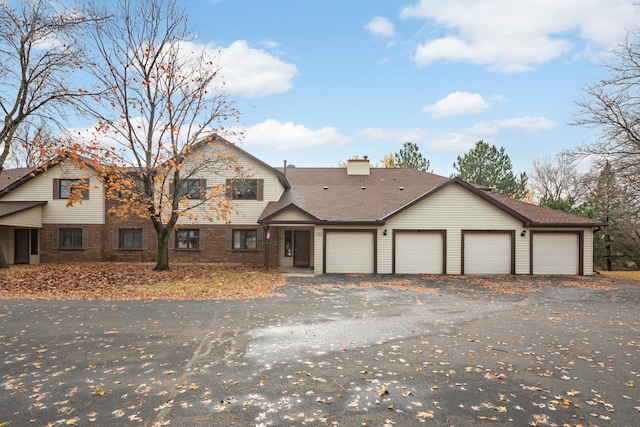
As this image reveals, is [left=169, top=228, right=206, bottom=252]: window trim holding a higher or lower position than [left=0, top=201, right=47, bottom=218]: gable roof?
lower

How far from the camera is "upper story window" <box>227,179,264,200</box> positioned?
22.1 metres

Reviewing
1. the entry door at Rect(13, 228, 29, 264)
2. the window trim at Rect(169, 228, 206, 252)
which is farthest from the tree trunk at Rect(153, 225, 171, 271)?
the entry door at Rect(13, 228, 29, 264)

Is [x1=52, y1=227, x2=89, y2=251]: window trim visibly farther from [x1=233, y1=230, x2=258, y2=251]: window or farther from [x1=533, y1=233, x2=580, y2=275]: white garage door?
[x1=533, y1=233, x2=580, y2=275]: white garage door

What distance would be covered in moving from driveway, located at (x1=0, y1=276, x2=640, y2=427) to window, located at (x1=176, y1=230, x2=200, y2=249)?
1180 centimetres

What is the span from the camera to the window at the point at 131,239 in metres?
22.8

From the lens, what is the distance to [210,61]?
18.5 metres

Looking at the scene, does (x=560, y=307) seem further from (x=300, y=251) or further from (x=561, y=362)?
(x=300, y=251)

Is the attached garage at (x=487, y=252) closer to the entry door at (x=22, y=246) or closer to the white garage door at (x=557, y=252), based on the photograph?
the white garage door at (x=557, y=252)

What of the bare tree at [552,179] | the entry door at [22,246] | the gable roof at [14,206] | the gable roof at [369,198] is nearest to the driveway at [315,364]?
the gable roof at [369,198]

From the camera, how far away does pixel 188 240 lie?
22359 mm

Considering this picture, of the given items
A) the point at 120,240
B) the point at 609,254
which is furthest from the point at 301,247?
the point at 609,254

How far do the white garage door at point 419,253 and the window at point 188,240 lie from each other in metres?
11.8

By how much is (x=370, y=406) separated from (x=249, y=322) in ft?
15.2

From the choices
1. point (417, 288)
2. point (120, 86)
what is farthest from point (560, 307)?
point (120, 86)
